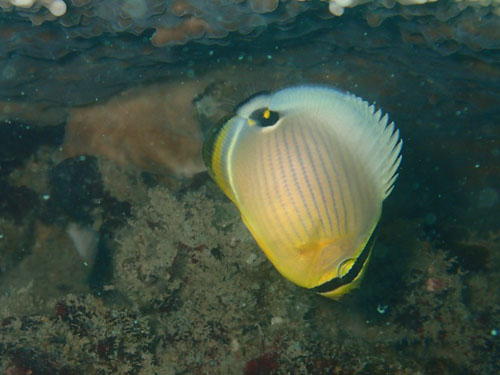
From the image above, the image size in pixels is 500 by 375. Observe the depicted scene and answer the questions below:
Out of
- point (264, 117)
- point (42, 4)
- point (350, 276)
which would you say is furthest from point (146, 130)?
point (350, 276)

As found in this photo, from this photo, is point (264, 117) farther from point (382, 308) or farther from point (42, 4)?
point (382, 308)

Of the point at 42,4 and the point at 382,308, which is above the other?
the point at 42,4

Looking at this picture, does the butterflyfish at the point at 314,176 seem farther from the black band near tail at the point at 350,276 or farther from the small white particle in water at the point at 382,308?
→ the small white particle in water at the point at 382,308

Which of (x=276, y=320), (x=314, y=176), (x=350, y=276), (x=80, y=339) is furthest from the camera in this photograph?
(x=276, y=320)

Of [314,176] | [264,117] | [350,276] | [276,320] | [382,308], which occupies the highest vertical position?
[264,117]

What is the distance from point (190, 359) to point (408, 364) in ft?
6.95

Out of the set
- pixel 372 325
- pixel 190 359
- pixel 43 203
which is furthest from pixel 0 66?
pixel 372 325

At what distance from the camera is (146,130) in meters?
4.23

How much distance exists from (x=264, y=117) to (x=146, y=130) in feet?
8.82

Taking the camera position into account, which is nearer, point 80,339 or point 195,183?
point 80,339

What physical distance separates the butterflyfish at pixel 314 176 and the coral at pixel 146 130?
2.34 metres

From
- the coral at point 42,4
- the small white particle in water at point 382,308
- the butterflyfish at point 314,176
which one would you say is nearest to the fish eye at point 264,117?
the butterflyfish at point 314,176

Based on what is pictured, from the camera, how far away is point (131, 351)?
3232mm

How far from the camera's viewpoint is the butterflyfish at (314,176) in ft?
5.90
